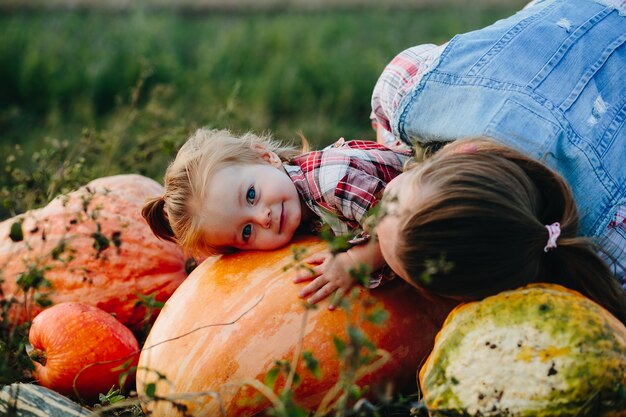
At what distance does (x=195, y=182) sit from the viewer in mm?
3188

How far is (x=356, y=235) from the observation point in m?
2.91

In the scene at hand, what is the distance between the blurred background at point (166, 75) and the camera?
569cm

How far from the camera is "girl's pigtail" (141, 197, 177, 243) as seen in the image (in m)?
3.45

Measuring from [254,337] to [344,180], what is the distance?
73cm

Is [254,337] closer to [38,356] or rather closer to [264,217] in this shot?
[264,217]

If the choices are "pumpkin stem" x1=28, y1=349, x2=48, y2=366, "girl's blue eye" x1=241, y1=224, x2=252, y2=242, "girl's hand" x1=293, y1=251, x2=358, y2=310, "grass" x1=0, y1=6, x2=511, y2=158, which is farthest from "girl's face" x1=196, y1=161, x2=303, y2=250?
"grass" x1=0, y1=6, x2=511, y2=158

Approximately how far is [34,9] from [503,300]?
317 inches

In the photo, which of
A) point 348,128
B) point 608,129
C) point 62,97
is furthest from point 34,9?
point 608,129

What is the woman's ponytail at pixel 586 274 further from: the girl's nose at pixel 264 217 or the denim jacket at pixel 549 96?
the girl's nose at pixel 264 217

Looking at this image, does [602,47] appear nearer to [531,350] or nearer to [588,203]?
[588,203]

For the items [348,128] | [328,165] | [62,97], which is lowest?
[348,128]

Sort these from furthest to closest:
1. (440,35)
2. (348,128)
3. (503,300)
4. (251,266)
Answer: (440,35)
(348,128)
(251,266)
(503,300)

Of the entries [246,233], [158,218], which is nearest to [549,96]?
[246,233]

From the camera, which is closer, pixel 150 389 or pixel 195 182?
pixel 150 389
